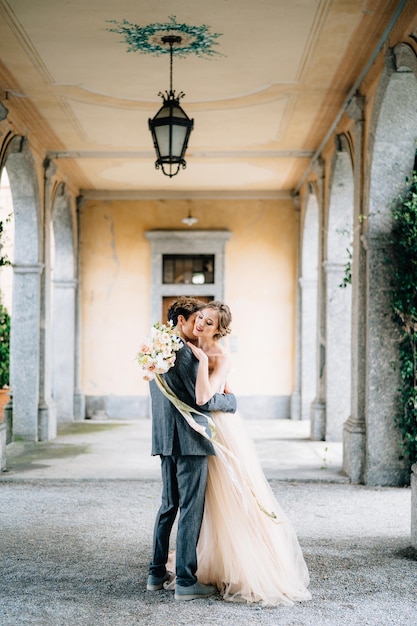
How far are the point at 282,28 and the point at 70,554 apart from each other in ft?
13.9

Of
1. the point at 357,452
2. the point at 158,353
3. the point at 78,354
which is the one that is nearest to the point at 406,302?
the point at 357,452

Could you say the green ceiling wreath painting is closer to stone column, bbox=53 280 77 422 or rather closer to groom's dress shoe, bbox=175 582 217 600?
groom's dress shoe, bbox=175 582 217 600

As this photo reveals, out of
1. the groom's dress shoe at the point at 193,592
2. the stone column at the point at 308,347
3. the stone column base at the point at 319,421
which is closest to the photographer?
the groom's dress shoe at the point at 193,592

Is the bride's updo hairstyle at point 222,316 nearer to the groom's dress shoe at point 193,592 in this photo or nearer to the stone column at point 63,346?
the groom's dress shoe at point 193,592

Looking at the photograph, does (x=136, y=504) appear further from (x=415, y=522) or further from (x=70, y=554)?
(x=415, y=522)

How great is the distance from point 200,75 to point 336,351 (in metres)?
4.32

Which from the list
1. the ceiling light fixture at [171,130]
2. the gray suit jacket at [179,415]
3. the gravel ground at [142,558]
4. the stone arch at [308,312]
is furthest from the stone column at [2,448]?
the stone arch at [308,312]

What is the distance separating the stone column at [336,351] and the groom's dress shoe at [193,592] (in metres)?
6.14

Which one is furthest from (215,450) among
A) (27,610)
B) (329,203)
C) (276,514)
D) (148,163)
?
(148,163)

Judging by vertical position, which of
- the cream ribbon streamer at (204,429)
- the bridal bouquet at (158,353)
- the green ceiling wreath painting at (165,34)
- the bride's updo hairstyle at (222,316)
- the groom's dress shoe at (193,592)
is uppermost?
the green ceiling wreath painting at (165,34)

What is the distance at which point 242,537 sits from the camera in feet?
13.5

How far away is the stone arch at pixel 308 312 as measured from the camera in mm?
12586

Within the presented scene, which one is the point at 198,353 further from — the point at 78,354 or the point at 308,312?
the point at 78,354

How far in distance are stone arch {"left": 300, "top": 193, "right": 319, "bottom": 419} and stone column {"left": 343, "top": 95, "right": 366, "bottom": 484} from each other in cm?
496
